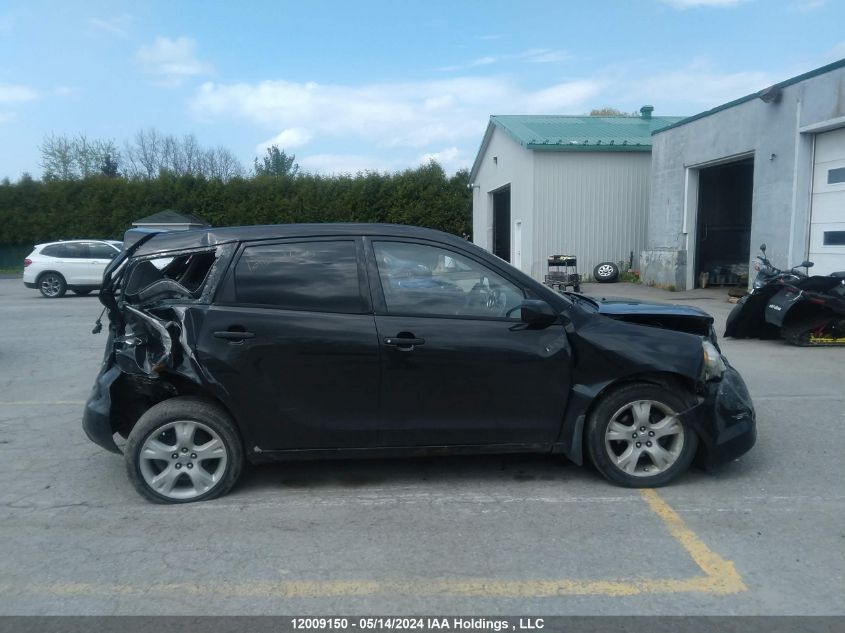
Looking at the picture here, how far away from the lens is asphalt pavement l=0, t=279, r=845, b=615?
3340 mm

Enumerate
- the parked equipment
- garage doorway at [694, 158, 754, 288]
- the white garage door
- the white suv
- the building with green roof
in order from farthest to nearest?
the building with green roof < garage doorway at [694, 158, 754, 288] < the white suv < the white garage door < the parked equipment

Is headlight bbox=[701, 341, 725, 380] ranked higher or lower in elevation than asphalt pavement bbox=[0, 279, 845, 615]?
higher

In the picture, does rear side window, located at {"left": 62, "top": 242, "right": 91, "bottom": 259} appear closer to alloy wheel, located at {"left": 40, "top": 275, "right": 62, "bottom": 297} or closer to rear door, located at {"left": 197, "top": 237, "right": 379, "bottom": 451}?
alloy wheel, located at {"left": 40, "top": 275, "right": 62, "bottom": 297}

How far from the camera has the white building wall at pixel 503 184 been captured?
22.2m

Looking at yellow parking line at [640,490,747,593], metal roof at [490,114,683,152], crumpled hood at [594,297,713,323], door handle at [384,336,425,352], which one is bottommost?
yellow parking line at [640,490,747,593]

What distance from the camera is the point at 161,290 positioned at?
467 centimetres

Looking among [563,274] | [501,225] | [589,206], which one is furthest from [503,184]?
[563,274]

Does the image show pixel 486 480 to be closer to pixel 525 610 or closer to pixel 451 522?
pixel 451 522

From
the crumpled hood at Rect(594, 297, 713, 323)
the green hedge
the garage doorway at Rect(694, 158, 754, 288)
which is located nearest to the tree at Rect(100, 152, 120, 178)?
the green hedge

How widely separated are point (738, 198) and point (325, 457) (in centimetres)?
1961

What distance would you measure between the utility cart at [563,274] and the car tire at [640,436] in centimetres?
1323

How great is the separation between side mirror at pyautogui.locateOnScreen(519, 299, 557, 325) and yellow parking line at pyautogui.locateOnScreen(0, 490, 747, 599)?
161 centimetres

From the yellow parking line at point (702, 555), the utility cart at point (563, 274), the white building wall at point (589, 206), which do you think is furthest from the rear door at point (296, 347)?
the white building wall at point (589, 206)
